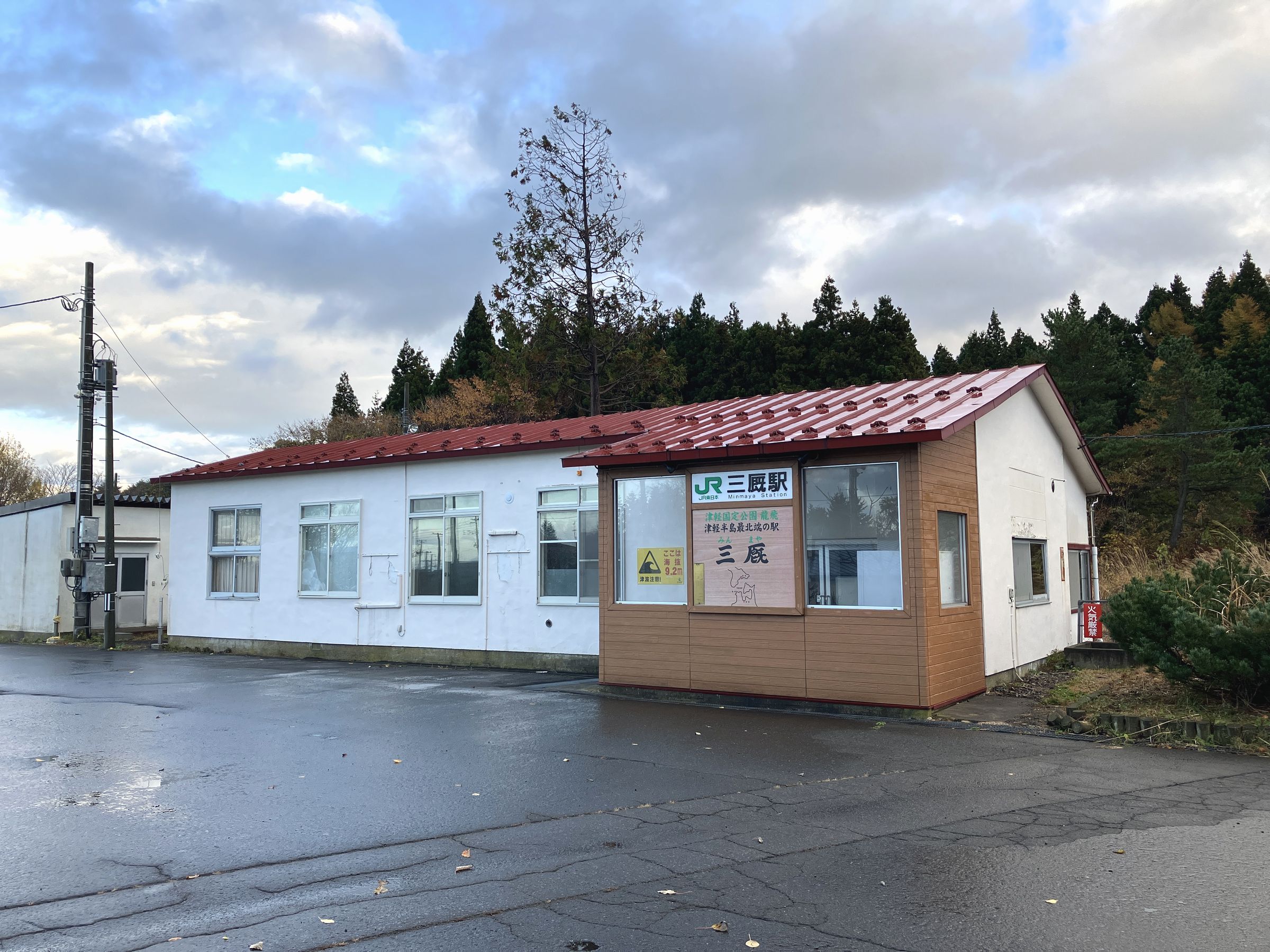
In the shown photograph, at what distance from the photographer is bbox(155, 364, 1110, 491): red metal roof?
11719 mm

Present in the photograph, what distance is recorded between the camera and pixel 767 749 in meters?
9.32

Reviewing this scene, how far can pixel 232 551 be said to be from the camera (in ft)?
67.4

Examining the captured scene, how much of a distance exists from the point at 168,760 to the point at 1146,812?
7.71 meters

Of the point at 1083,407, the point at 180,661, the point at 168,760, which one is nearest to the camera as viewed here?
the point at 168,760

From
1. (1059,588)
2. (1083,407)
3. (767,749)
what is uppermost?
(1083,407)

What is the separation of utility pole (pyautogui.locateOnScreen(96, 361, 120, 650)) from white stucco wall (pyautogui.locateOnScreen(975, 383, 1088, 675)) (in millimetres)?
18502

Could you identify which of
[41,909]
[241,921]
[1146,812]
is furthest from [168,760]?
[1146,812]

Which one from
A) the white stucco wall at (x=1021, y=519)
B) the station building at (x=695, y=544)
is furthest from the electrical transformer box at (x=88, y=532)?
the white stucco wall at (x=1021, y=519)

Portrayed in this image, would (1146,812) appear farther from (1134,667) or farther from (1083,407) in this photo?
A: (1083,407)

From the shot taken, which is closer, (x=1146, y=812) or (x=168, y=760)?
(x=1146, y=812)

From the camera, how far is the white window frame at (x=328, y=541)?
60.5 feet

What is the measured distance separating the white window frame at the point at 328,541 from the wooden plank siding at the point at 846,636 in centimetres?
669

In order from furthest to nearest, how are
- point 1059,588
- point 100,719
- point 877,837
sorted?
point 1059,588, point 100,719, point 877,837

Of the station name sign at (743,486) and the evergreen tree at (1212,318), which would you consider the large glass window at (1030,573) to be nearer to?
the station name sign at (743,486)
